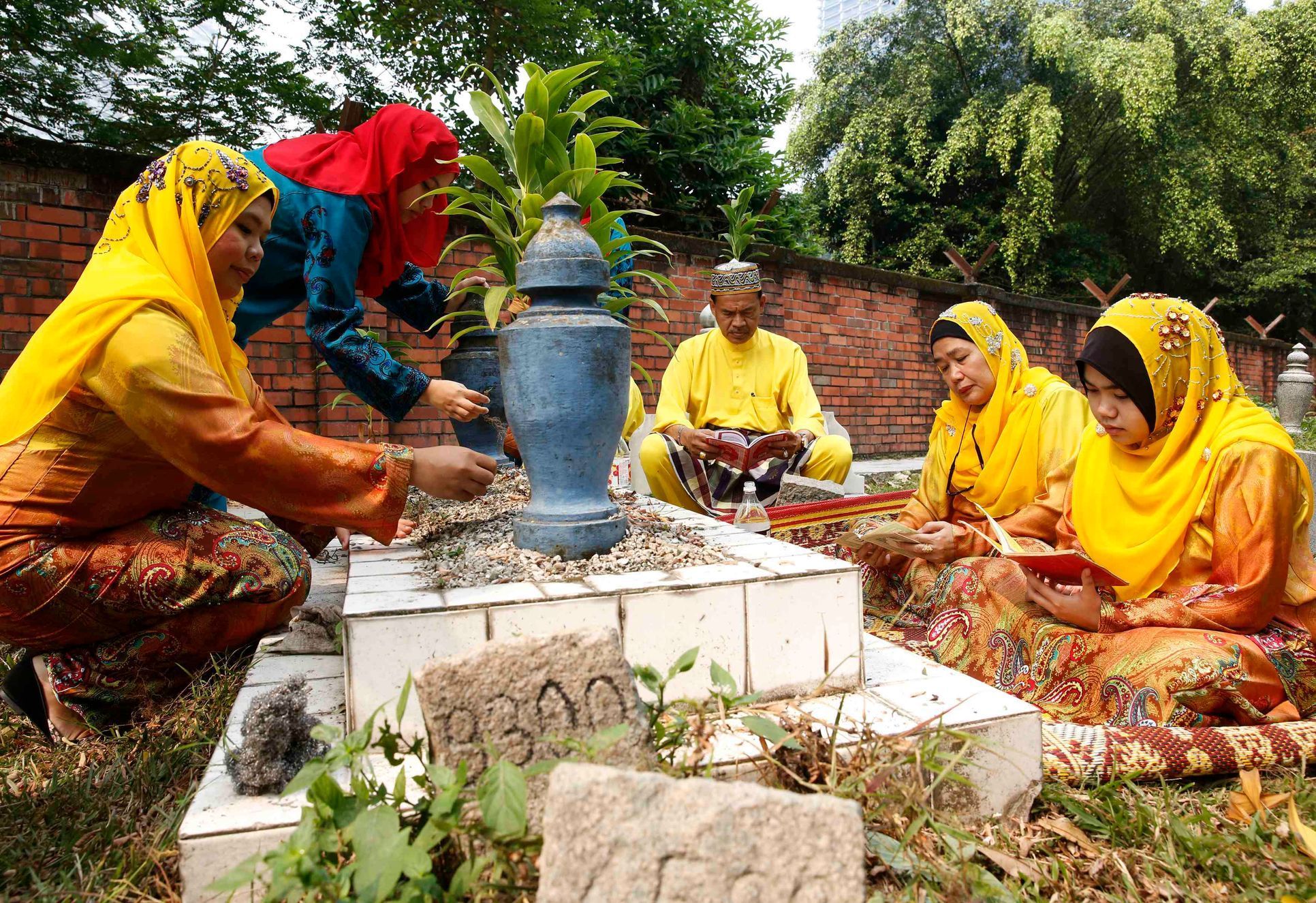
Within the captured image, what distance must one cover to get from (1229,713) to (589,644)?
1.79m

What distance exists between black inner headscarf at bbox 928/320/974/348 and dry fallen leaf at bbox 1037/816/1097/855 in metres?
1.94

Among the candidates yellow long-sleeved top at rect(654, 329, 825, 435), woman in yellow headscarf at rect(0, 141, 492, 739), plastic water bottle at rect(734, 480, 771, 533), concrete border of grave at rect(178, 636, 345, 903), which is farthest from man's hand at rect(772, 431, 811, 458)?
concrete border of grave at rect(178, 636, 345, 903)

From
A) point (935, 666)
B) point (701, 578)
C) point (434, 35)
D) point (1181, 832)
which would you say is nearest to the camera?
point (1181, 832)

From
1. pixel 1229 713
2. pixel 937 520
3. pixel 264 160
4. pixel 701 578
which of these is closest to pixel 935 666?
pixel 701 578

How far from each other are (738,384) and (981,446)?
167 centimetres

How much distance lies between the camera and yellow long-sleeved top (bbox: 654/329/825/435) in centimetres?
465

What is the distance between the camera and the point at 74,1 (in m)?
4.86

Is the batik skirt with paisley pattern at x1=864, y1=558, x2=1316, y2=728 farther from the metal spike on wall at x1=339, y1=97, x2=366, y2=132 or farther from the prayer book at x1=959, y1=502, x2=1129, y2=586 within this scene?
the metal spike on wall at x1=339, y1=97, x2=366, y2=132

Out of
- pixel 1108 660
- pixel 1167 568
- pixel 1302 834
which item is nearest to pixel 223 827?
pixel 1302 834

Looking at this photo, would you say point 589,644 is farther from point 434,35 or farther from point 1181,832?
point 434,35

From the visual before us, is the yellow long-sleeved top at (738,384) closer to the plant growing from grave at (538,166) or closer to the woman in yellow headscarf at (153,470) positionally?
the plant growing from grave at (538,166)

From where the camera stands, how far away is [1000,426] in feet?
10.6

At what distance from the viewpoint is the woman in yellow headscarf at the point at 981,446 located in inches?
123

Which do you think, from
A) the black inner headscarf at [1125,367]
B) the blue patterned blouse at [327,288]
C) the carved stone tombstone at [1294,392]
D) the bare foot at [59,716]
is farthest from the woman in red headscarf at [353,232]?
the carved stone tombstone at [1294,392]
